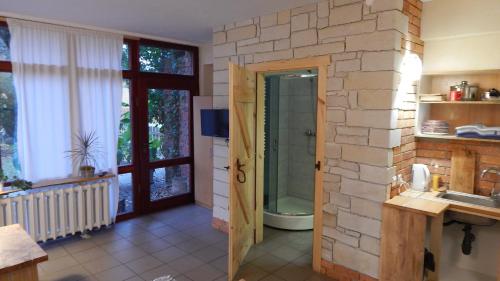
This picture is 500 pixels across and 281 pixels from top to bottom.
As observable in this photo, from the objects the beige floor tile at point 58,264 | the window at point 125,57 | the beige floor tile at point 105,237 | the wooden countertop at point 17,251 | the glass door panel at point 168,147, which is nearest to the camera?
the wooden countertop at point 17,251

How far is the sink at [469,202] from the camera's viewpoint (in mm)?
2688

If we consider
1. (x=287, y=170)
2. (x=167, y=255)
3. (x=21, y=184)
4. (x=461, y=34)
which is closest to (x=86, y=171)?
(x=21, y=184)

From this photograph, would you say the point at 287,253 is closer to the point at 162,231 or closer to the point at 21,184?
the point at 162,231

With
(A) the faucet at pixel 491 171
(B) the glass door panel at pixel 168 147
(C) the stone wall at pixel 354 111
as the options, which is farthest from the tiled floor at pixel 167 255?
(A) the faucet at pixel 491 171

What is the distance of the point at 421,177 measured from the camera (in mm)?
3031

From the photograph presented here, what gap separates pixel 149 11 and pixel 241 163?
1.79m

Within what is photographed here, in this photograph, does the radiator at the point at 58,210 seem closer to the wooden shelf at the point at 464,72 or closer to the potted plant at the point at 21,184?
the potted plant at the point at 21,184

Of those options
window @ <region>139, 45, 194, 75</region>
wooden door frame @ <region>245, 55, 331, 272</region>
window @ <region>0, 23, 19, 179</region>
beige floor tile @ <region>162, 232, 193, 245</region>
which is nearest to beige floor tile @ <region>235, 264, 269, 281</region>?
wooden door frame @ <region>245, 55, 331, 272</region>

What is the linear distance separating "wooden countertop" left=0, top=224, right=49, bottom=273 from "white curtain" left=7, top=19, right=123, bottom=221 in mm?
1499

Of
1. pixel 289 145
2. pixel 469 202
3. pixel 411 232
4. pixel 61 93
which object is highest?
pixel 61 93

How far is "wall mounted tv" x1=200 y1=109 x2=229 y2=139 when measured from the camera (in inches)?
157

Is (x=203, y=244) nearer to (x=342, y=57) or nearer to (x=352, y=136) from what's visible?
(x=352, y=136)

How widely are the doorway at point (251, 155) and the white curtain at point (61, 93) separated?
6.06 ft

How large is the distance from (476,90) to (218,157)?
278 cm
